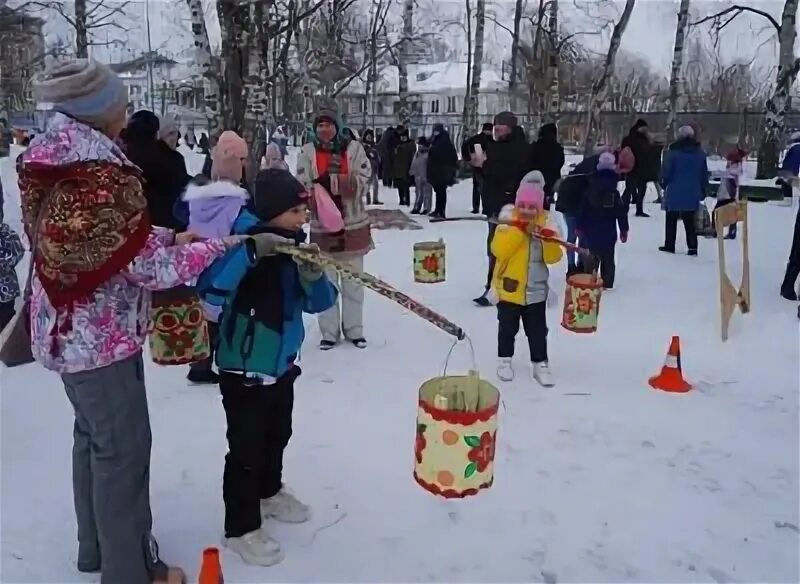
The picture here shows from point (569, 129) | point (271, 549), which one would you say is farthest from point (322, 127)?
point (569, 129)

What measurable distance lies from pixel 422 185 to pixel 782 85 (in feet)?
29.5

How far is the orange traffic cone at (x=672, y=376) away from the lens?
5.45m

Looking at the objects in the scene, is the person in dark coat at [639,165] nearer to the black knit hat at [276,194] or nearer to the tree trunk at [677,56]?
the tree trunk at [677,56]

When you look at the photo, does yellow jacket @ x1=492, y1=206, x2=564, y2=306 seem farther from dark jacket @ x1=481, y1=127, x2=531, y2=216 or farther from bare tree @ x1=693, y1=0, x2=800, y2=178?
bare tree @ x1=693, y1=0, x2=800, y2=178

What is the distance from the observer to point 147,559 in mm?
3002

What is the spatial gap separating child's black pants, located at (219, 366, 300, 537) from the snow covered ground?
237 mm

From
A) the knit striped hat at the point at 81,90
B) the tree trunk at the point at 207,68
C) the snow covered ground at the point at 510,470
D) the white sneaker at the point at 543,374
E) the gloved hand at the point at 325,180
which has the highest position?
the tree trunk at the point at 207,68

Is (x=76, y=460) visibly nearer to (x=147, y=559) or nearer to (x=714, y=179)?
(x=147, y=559)

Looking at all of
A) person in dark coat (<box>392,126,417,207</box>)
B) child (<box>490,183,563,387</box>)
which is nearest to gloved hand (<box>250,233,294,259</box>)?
child (<box>490,183,563,387</box>)

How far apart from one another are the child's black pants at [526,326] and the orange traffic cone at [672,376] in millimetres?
845

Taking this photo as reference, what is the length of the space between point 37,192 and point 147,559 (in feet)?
4.96

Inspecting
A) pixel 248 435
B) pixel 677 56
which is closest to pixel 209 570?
pixel 248 435

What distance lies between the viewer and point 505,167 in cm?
828

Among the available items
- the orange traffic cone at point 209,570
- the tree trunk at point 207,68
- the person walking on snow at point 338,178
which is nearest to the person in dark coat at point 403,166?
the tree trunk at point 207,68
